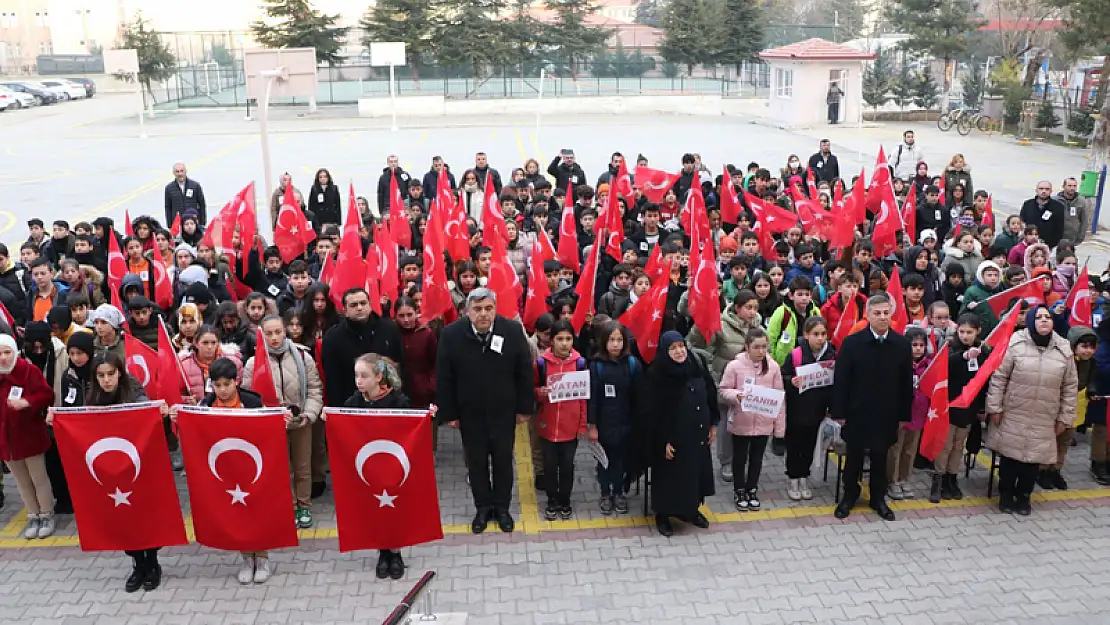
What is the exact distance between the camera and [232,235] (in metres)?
11.0

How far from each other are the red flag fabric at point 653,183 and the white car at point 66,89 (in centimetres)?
5667

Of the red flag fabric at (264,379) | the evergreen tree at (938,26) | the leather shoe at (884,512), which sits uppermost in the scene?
the evergreen tree at (938,26)

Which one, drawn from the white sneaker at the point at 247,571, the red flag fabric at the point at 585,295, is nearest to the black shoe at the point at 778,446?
the red flag fabric at the point at 585,295

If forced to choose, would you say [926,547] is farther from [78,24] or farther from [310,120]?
[78,24]

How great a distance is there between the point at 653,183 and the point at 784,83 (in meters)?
30.6

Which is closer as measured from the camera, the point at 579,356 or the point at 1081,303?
the point at 579,356

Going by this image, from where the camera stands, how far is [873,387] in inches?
271

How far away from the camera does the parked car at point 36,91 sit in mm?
55453

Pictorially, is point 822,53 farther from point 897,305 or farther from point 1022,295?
point 897,305

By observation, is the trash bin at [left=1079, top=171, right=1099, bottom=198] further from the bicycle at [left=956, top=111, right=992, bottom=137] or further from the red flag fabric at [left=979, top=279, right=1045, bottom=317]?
the bicycle at [left=956, top=111, right=992, bottom=137]

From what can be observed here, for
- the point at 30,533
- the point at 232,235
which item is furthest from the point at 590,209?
Result: the point at 30,533

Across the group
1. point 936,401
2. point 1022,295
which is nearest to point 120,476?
point 936,401

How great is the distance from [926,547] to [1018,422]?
123cm

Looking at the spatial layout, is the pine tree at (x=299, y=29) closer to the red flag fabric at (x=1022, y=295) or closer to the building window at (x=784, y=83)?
the building window at (x=784, y=83)
